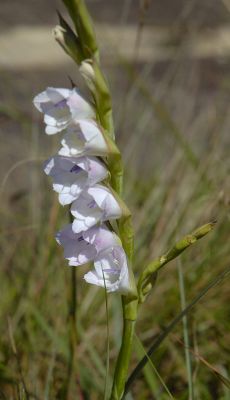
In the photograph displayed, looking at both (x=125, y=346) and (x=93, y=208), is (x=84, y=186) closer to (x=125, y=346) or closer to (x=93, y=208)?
(x=93, y=208)

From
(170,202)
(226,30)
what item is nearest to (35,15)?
(226,30)

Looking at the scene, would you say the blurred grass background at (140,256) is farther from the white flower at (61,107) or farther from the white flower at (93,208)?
the white flower at (61,107)

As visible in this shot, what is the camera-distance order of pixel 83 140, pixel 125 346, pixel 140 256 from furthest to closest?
pixel 140 256, pixel 125 346, pixel 83 140

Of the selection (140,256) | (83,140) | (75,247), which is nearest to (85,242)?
(75,247)

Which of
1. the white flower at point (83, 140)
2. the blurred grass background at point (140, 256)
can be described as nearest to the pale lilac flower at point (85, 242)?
the white flower at point (83, 140)

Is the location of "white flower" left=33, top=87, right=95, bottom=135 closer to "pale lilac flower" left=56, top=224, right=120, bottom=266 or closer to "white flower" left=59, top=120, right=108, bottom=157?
"white flower" left=59, top=120, right=108, bottom=157

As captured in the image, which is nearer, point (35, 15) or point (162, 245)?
point (162, 245)

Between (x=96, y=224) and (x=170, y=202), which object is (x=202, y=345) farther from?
(x=96, y=224)
